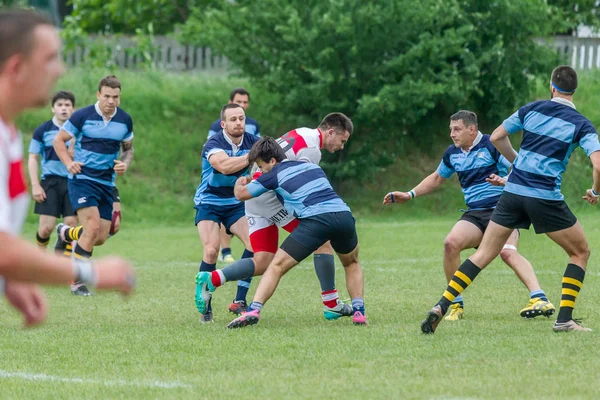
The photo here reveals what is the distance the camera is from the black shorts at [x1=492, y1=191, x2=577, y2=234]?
24.1ft

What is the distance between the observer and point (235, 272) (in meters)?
8.46

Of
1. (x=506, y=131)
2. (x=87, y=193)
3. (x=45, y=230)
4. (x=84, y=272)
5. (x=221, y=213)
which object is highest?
(x=84, y=272)

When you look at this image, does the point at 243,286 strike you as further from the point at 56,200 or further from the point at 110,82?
the point at 56,200

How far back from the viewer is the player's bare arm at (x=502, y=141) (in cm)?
763

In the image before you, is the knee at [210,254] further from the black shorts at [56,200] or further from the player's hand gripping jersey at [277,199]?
the black shorts at [56,200]

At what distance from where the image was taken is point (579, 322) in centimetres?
784

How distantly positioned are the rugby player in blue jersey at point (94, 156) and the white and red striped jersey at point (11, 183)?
303 inches

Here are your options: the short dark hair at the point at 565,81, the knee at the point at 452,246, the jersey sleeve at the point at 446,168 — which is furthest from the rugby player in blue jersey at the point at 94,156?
the short dark hair at the point at 565,81

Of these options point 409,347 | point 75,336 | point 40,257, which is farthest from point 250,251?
point 40,257

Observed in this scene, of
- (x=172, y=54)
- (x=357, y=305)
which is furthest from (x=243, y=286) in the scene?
(x=172, y=54)

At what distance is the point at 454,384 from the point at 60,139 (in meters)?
6.34

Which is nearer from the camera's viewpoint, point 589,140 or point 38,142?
point 589,140

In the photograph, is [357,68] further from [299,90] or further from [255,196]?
[255,196]

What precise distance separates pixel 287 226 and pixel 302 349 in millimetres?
2011
